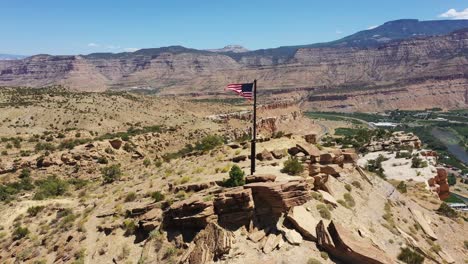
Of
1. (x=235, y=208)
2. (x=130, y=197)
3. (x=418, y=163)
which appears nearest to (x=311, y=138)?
(x=130, y=197)

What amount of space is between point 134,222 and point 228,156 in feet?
34.9

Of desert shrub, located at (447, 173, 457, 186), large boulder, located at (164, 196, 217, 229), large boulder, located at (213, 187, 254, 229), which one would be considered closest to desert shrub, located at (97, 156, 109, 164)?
large boulder, located at (164, 196, 217, 229)

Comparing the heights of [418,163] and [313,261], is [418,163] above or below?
below

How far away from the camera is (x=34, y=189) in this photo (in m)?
38.5

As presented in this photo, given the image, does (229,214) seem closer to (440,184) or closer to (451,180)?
(440,184)

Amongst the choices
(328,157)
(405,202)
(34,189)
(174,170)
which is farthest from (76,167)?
(405,202)

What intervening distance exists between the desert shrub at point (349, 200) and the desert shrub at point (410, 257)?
4.11 metres

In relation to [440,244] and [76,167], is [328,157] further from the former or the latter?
[76,167]

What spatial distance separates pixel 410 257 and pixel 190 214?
10912mm

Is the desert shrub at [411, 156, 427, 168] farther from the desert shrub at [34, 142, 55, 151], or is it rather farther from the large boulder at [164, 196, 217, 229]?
the desert shrub at [34, 142, 55, 151]

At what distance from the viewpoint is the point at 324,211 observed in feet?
64.5

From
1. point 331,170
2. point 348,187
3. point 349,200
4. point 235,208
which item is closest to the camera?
point 235,208

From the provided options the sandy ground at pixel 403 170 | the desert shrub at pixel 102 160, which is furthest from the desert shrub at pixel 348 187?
the desert shrub at pixel 102 160

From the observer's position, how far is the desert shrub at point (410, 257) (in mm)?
19211
